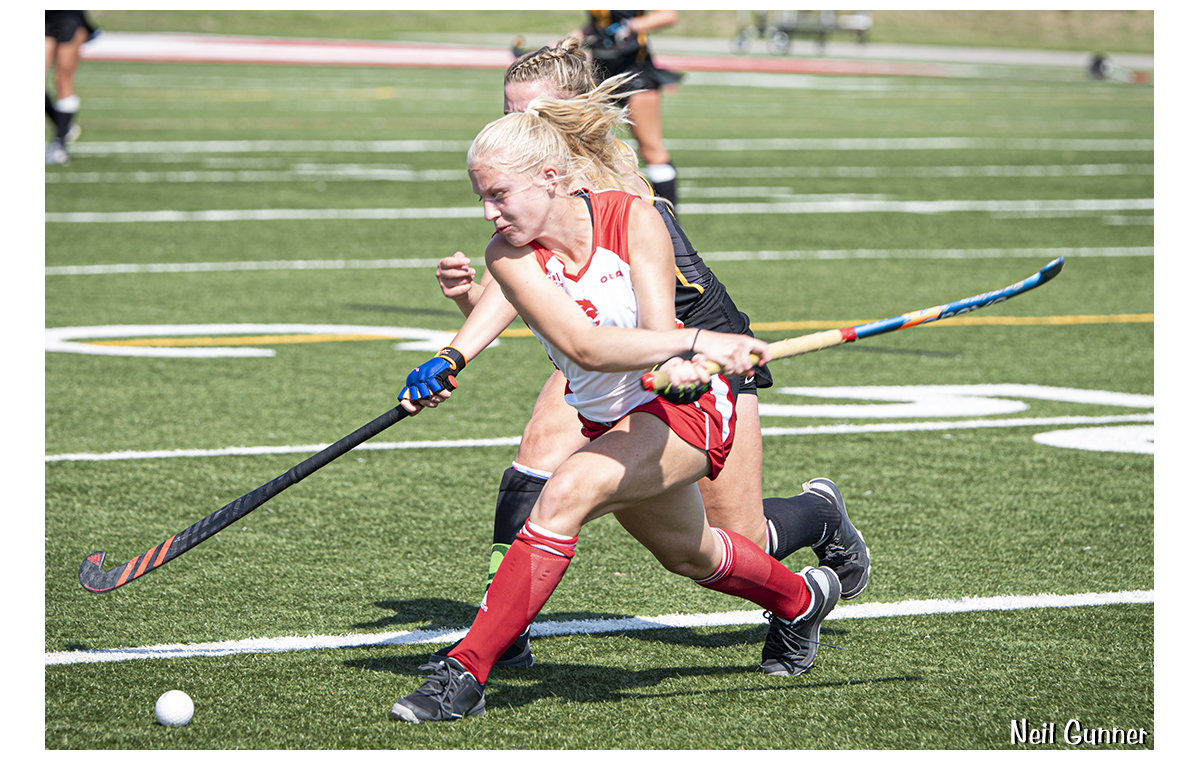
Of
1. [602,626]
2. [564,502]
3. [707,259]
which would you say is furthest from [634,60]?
[564,502]

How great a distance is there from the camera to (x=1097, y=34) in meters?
58.9

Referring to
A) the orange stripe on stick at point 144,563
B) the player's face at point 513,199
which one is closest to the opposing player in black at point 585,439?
the player's face at point 513,199

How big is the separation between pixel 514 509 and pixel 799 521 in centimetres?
82

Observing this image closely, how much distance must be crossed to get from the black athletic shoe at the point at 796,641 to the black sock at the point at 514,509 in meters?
0.72

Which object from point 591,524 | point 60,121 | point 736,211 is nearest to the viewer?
point 591,524

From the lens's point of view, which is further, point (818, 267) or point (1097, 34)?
point (1097, 34)

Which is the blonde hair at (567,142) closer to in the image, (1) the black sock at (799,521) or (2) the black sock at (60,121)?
(1) the black sock at (799,521)

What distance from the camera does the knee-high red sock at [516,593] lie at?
3592 millimetres

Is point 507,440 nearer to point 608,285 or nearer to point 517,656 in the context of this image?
point 517,656

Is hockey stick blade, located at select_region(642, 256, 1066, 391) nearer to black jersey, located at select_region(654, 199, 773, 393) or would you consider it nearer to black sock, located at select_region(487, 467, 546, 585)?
black jersey, located at select_region(654, 199, 773, 393)

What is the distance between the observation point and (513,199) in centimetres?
354

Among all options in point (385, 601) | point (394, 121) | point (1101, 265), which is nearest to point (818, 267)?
point (1101, 265)
